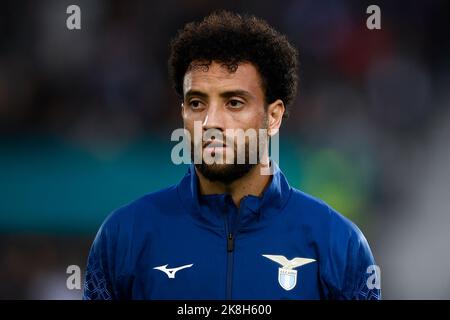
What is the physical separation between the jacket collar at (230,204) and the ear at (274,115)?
0.24 meters

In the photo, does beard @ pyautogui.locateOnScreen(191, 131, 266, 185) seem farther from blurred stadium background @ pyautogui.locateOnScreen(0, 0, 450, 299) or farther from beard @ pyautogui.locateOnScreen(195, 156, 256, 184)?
blurred stadium background @ pyautogui.locateOnScreen(0, 0, 450, 299)

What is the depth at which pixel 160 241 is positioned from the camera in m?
3.32

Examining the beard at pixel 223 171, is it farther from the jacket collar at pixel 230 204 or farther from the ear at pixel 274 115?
the ear at pixel 274 115

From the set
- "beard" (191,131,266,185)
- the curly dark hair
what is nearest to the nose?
"beard" (191,131,266,185)

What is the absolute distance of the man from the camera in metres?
3.24

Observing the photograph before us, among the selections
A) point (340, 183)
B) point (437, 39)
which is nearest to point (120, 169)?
point (340, 183)

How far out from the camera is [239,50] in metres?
3.41

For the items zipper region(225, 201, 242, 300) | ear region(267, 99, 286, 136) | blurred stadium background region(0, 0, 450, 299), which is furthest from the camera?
blurred stadium background region(0, 0, 450, 299)

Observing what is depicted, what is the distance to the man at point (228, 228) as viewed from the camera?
324cm

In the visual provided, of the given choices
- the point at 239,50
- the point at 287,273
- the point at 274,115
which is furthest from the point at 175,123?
the point at 287,273

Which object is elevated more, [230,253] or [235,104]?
[235,104]

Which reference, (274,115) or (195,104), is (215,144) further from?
(274,115)

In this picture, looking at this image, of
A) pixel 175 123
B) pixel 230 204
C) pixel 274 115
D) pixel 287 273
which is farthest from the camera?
pixel 175 123

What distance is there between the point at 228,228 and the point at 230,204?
0.11 metres
